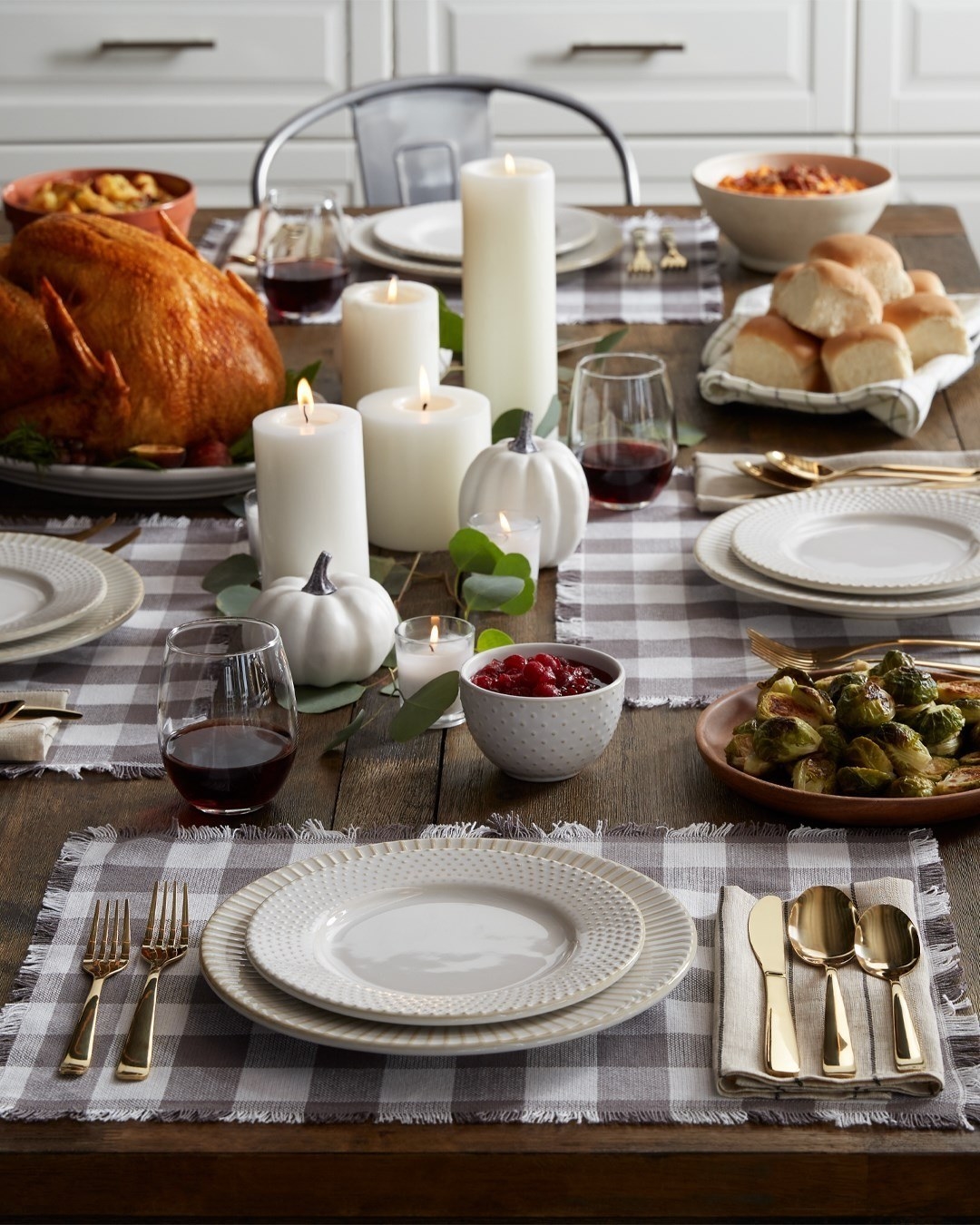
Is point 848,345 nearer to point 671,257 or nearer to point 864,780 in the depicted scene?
point 671,257

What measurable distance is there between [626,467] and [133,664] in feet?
1.64

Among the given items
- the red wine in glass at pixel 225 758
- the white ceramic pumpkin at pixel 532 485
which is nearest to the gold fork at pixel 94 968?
the red wine in glass at pixel 225 758

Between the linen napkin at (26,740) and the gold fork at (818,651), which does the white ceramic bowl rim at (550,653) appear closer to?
the gold fork at (818,651)

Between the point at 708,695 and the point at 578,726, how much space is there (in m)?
0.17

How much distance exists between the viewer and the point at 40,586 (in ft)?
4.16

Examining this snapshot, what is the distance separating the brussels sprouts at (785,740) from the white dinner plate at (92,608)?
51 centimetres

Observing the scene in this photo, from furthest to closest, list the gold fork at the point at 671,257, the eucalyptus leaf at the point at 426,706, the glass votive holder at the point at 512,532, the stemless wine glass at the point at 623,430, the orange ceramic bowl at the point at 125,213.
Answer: the gold fork at the point at 671,257 < the orange ceramic bowl at the point at 125,213 < the stemless wine glass at the point at 623,430 < the glass votive holder at the point at 512,532 < the eucalyptus leaf at the point at 426,706

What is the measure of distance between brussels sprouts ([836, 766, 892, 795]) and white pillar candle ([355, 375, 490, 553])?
0.53 meters

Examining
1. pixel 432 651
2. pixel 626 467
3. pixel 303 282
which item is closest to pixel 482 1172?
pixel 432 651

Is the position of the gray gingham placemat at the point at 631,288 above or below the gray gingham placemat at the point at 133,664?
above

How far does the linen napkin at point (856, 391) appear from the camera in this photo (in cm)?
159

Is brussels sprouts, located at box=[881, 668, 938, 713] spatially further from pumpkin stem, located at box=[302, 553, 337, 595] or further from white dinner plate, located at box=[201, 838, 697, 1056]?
pumpkin stem, located at box=[302, 553, 337, 595]

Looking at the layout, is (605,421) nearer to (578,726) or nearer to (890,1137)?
(578,726)

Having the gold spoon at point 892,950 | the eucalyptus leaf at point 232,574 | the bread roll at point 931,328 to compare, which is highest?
the bread roll at point 931,328
